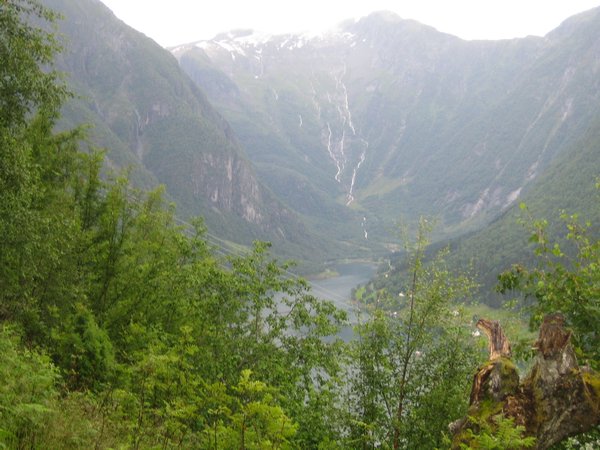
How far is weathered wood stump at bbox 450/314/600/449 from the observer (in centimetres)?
685

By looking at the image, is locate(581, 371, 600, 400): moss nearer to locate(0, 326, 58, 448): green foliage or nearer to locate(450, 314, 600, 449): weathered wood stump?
locate(450, 314, 600, 449): weathered wood stump

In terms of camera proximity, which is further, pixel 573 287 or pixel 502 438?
pixel 573 287

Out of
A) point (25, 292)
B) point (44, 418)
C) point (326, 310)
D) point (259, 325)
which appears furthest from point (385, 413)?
point (25, 292)

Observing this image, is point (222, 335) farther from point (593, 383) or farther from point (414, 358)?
point (593, 383)

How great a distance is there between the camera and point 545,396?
→ 22.8ft

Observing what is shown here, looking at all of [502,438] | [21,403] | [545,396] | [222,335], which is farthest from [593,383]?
[222,335]

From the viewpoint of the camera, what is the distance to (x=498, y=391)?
715 cm

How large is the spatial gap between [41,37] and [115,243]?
10.5 meters

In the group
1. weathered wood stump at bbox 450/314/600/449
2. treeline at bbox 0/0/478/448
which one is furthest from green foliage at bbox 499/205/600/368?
treeline at bbox 0/0/478/448

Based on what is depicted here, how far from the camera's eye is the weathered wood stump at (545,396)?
6.85 meters

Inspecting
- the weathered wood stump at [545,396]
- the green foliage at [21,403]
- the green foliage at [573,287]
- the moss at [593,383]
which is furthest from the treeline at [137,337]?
the green foliage at [573,287]

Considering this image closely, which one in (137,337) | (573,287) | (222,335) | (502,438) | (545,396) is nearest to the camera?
(502,438)

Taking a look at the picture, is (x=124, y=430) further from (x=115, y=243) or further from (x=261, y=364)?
(x=115, y=243)

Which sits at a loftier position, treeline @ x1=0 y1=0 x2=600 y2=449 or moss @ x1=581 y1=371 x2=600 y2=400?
treeline @ x1=0 y1=0 x2=600 y2=449
